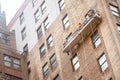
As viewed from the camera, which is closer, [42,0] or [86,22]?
[86,22]

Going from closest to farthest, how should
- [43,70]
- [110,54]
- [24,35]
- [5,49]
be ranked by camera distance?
[110,54]
[43,70]
[5,49]
[24,35]

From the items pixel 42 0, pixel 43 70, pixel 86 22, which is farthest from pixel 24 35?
pixel 86 22

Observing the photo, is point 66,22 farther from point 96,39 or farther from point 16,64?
point 16,64

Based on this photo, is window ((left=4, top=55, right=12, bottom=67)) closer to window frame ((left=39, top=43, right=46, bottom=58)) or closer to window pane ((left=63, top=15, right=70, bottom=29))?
window frame ((left=39, top=43, right=46, bottom=58))

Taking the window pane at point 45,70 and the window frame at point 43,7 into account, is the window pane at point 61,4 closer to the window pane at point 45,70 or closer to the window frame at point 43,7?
the window frame at point 43,7

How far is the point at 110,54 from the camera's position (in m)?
41.7

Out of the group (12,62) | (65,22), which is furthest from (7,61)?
(65,22)

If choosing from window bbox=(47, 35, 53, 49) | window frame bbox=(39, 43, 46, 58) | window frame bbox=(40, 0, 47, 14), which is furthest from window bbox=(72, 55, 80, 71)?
window frame bbox=(40, 0, 47, 14)

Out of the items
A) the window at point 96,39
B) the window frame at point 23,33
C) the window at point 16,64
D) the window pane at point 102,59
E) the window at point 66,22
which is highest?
the window frame at point 23,33

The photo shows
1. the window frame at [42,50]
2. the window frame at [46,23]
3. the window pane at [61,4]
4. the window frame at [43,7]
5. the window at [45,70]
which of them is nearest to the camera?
the window at [45,70]

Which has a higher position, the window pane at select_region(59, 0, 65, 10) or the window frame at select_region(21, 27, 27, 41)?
the window frame at select_region(21, 27, 27, 41)

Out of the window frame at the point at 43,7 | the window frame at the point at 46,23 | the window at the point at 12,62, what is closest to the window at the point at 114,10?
the window frame at the point at 46,23

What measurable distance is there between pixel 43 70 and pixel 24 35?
10477 millimetres

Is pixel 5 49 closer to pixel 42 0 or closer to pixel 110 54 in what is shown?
pixel 42 0
